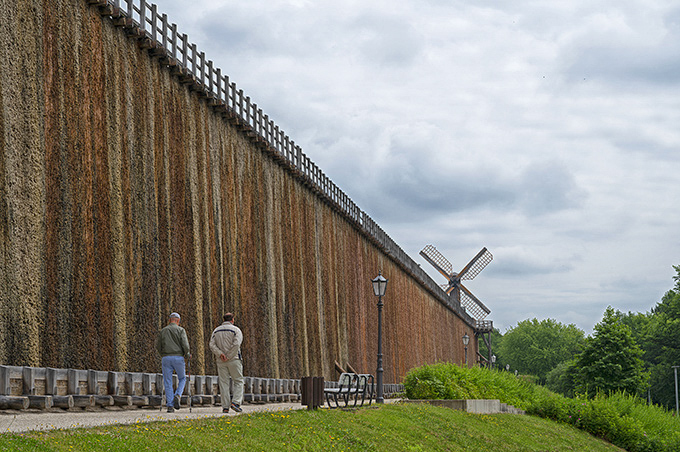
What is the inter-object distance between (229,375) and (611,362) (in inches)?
1665

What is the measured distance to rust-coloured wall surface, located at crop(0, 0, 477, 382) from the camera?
1394 cm

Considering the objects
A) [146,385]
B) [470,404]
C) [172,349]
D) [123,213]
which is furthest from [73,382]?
[470,404]

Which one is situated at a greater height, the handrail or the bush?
the handrail

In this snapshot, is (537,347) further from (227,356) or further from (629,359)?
(227,356)

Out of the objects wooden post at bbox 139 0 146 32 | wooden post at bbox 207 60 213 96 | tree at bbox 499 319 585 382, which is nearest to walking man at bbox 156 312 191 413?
wooden post at bbox 139 0 146 32

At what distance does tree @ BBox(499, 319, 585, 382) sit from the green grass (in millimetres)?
104755

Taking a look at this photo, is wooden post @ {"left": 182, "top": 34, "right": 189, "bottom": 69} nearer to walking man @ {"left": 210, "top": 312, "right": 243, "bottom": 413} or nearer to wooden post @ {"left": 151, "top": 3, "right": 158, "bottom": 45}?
wooden post @ {"left": 151, "top": 3, "right": 158, "bottom": 45}

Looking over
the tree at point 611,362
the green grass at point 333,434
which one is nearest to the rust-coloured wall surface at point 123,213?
the green grass at point 333,434

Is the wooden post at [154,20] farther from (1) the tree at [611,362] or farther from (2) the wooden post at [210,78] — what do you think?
(1) the tree at [611,362]

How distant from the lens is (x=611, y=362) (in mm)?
52281

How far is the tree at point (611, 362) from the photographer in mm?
51875

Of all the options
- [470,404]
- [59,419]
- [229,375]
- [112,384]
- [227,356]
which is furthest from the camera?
[470,404]

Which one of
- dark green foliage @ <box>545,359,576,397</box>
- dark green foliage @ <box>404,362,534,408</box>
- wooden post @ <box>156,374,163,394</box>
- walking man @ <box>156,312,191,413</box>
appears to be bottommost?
dark green foliage @ <box>545,359,576,397</box>

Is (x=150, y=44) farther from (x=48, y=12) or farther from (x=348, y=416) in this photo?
(x=348, y=416)
